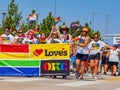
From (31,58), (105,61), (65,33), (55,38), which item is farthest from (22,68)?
(105,61)

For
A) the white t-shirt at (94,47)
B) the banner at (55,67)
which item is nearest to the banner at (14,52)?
the banner at (55,67)

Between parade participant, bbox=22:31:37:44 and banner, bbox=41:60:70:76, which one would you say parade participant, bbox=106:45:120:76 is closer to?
parade participant, bbox=22:31:37:44

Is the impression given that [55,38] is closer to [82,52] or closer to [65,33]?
[65,33]

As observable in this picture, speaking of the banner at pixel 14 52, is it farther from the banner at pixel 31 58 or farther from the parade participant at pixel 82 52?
the parade participant at pixel 82 52

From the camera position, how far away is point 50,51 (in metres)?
15.5

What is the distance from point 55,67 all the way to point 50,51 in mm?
597

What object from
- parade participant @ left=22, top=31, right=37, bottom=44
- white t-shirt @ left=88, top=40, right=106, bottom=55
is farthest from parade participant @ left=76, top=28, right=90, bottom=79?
parade participant @ left=22, top=31, right=37, bottom=44

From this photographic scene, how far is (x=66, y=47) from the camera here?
15.6m

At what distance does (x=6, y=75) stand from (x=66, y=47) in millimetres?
2320

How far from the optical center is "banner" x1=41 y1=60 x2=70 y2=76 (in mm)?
15406

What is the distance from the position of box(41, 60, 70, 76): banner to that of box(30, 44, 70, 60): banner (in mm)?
167

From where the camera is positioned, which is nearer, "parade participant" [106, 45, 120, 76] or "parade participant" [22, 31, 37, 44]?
"parade participant" [22, 31, 37, 44]

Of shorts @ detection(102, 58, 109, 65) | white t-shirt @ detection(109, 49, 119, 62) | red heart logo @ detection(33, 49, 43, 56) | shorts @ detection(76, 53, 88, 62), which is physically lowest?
shorts @ detection(102, 58, 109, 65)

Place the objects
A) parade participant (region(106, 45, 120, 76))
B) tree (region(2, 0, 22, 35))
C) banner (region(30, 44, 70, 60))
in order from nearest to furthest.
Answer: banner (region(30, 44, 70, 60)), parade participant (region(106, 45, 120, 76)), tree (region(2, 0, 22, 35))
